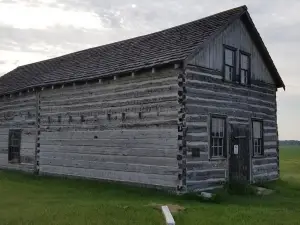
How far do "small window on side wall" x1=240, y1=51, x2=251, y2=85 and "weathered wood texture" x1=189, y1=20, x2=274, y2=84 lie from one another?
11.0 inches

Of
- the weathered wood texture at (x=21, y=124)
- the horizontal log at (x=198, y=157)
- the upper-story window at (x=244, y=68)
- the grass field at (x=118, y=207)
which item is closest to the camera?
the grass field at (x=118, y=207)

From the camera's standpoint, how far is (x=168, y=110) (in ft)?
50.7

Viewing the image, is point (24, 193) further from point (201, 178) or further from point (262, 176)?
point (262, 176)

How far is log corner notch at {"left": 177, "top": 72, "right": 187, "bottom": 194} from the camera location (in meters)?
14.8

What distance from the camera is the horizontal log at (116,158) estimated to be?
15375 millimetres

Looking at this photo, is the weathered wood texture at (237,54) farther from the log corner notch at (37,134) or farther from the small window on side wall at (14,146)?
the small window on side wall at (14,146)

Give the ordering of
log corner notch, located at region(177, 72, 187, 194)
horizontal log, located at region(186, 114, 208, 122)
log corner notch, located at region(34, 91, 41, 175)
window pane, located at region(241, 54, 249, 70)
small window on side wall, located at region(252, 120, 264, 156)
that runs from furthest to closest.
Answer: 1. log corner notch, located at region(34, 91, 41, 175)
2. small window on side wall, located at region(252, 120, 264, 156)
3. window pane, located at region(241, 54, 249, 70)
4. horizontal log, located at region(186, 114, 208, 122)
5. log corner notch, located at region(177, 72, 187, 194)

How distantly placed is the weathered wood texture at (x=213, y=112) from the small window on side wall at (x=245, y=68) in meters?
0.40

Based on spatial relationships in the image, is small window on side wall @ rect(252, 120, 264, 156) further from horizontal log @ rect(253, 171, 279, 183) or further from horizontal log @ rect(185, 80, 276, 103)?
horizontal log @ rect(185, 80, 276, 103)

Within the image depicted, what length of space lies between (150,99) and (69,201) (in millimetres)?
5336

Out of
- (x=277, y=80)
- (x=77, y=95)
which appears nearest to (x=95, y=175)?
(x=77, y=95)

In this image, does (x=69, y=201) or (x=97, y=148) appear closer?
(x=69, y=201)

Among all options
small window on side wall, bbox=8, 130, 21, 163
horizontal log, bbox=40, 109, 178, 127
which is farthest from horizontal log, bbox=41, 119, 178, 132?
small window on side wall, bbox=8, 130, 21, 163

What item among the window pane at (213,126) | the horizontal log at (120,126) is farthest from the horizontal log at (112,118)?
the window pane at (213,126)
